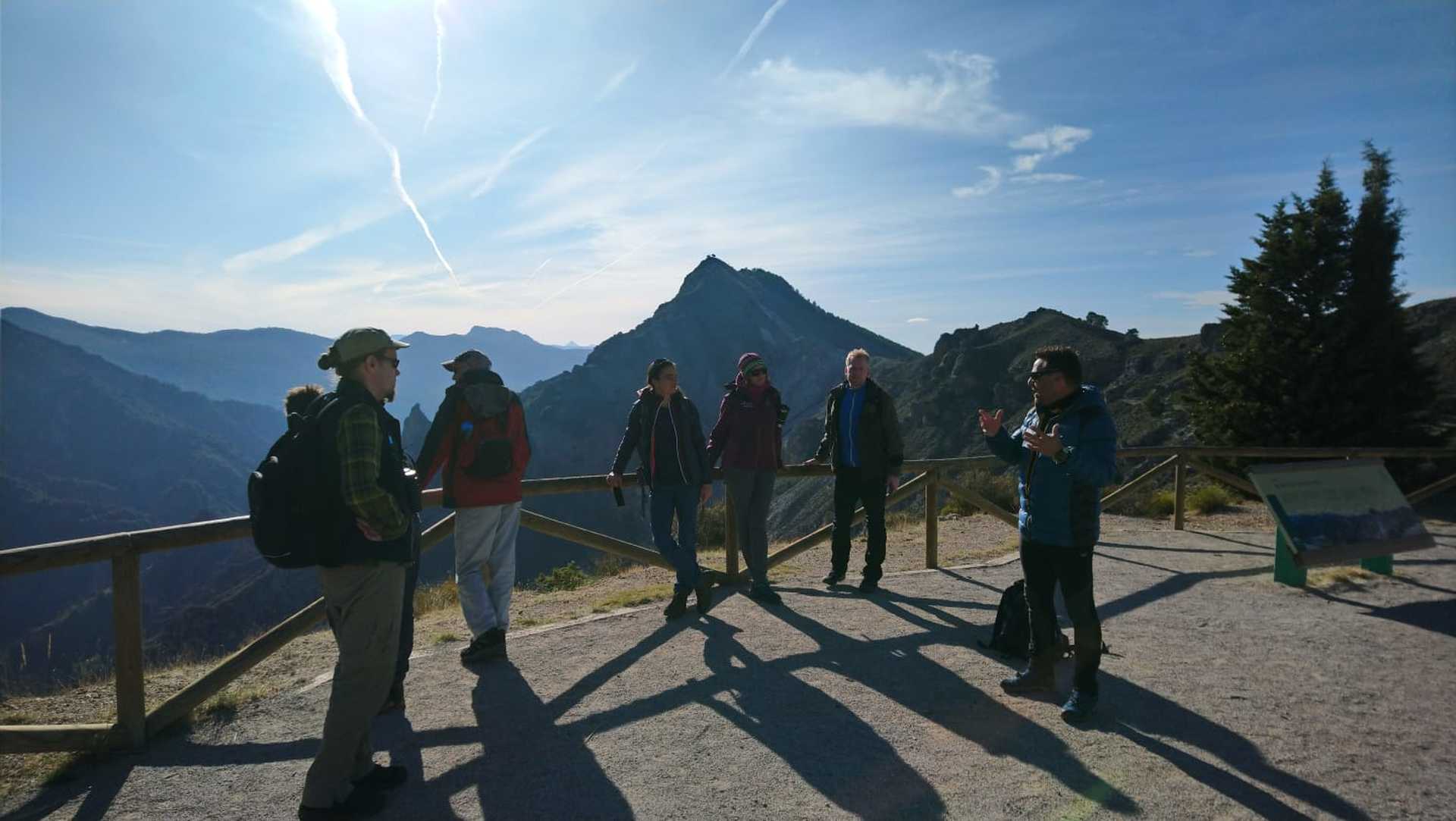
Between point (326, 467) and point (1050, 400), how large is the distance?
3.46 m

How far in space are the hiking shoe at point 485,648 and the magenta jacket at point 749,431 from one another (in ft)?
6.80

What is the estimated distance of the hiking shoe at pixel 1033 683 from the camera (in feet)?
14.2

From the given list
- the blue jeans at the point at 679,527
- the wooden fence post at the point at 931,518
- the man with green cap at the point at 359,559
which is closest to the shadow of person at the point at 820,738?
the blue jeans at the point at 679,527

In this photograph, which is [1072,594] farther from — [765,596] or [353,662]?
[353,662]

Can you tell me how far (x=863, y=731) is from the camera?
387 centimetres

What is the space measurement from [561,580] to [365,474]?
6.69 m

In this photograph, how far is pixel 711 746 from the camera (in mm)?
3719

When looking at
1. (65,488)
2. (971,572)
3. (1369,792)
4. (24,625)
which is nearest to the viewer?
(1369,792)

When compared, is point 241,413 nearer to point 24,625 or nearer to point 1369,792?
point 24,625

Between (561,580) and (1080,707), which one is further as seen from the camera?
(561,580)

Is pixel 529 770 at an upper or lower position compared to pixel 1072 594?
lower

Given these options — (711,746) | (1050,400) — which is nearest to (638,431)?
(711,746)

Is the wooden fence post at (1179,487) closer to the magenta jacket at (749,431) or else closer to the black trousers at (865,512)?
the black trousers at (865,512)

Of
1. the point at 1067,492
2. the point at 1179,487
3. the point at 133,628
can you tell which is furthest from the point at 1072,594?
the point at 1179,487
